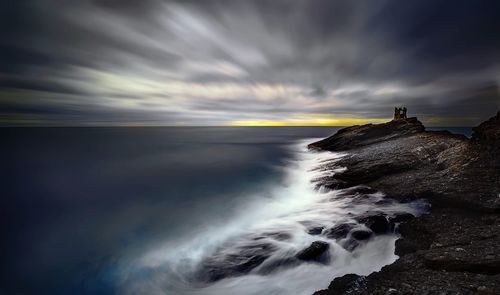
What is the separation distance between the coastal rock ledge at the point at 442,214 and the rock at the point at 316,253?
2141 mm

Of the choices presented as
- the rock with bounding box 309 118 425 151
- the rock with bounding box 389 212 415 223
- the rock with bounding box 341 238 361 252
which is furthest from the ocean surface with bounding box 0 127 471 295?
the rock with bounding box 309 118 425 151

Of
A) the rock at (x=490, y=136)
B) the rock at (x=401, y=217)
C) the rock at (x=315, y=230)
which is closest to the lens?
the rock at (x=401, y=217)

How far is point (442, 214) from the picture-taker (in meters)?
9.59

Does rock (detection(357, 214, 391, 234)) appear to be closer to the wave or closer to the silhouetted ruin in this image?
the wave

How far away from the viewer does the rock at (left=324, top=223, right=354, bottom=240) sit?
9680 mm

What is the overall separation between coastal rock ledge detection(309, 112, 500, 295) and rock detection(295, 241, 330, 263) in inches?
84.3

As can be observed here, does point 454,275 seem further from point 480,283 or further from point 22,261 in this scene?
point 22,261

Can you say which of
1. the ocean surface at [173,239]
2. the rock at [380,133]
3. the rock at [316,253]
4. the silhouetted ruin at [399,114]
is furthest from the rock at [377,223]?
the silhouetted ruin at [399,114]

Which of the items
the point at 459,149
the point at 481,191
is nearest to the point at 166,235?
the point at 481,191

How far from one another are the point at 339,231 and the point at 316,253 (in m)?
1.79

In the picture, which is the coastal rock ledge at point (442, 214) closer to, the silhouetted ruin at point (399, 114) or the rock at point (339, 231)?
the rock at point (339, 231)

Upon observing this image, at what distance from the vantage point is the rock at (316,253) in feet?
28.0

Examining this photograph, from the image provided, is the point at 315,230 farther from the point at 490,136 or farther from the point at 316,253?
the point at 490,136

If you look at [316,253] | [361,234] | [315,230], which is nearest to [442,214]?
[361,234]
